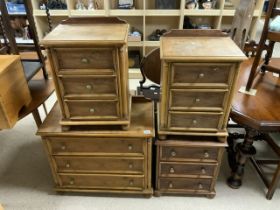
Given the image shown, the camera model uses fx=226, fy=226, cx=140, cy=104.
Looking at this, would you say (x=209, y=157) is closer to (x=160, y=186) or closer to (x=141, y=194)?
(x=160, y=186)

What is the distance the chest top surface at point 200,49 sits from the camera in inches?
43.1

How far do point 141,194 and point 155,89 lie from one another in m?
0.86

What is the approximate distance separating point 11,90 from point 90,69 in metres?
0.55

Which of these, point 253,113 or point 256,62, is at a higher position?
point 256,62

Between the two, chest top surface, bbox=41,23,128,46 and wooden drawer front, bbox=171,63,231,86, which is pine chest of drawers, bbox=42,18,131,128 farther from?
wooden drawer front, bbox=171,63,231,86

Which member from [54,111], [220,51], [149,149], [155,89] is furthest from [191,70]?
[54,111]

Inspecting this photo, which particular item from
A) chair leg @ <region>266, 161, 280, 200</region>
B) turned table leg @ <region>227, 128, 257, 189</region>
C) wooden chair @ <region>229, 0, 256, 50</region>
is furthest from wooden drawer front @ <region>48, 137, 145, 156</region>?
wooden chair @ <region>229, 0, 256, 50</region>

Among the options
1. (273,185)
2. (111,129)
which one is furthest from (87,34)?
(273,185)

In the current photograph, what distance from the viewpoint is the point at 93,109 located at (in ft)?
4.33

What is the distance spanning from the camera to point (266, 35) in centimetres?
137

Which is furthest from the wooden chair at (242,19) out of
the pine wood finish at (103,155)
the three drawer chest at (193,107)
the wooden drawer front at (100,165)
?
the wooden drawer front at (100,165)

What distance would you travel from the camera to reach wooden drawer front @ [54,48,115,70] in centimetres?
112

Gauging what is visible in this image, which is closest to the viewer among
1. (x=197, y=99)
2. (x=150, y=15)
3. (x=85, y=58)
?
(x=85, y=58)

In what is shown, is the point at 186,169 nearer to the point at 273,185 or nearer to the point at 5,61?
the point at 273,185
